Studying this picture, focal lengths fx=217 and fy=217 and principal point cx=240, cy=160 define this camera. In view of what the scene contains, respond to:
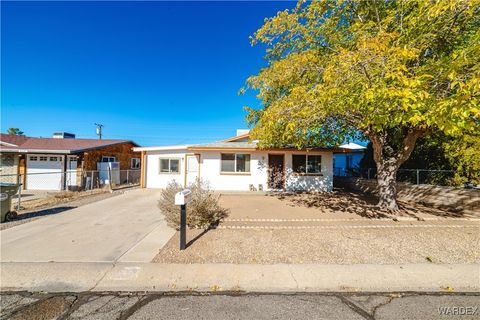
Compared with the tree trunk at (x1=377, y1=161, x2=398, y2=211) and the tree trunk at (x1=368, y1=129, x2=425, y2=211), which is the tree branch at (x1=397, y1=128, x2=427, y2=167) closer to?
the tree trunk at (x1=368, y1=129, x2=425, y2=211)

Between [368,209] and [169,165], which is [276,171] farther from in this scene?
[169,165]

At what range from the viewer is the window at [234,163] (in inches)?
542

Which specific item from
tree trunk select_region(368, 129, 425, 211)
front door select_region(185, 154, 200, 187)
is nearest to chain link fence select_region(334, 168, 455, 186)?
tree trunk select_region(368, 129, 425, 211)

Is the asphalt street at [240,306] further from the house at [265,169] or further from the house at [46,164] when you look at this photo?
the house at [46,164]

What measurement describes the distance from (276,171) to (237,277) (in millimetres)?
10572

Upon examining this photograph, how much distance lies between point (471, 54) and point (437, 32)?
5.60ft

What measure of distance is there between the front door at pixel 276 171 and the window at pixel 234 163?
1475 millimetres

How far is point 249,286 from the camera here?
3.39 meters

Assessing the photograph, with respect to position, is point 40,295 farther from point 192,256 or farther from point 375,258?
point 375,258

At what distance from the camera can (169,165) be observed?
48.8 feet

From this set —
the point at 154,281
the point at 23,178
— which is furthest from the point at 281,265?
the point at 23,178

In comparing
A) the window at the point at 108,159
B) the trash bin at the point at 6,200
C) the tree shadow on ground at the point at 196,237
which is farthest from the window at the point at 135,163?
the tree shadow on ground at the point at 196,237

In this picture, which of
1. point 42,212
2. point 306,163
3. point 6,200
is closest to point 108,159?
point 42,212

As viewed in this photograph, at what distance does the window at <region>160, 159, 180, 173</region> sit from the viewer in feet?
48.5
